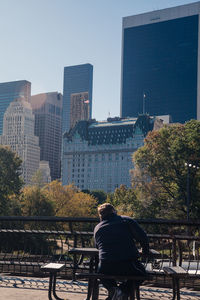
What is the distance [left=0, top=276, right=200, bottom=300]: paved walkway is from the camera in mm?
7984

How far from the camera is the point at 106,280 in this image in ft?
20.8

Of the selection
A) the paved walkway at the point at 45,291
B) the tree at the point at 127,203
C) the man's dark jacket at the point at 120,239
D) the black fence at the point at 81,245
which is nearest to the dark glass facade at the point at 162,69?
the tree at the point at 127,203

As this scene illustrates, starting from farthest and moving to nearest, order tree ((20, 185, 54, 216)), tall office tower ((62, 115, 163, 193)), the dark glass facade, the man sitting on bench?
the dark glass facade → tall office tower ((62, 115, 163, 193)) → tree ((20, 185, 54, 216)) → the man sitting on bench

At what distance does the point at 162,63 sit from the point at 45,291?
189m

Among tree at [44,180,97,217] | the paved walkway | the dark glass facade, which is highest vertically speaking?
the dark glass facade

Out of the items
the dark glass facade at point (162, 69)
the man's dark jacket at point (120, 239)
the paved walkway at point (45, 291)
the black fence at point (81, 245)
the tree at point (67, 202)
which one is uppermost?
the dark glass facade at point (162, 69)

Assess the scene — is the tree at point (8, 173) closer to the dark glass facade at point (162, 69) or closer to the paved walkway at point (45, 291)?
the paved walkway at point (45, 291)

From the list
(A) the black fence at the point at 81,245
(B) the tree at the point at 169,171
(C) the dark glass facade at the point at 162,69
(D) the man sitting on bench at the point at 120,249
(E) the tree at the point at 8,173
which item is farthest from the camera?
(C) the dark glass facade at the point at 162,69

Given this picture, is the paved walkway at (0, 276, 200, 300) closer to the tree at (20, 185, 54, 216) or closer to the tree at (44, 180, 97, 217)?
the tree at (20, 185, 54, 216)

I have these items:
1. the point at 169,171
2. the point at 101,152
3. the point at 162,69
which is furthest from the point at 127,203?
the point at 162,69

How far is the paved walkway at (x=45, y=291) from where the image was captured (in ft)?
26.2

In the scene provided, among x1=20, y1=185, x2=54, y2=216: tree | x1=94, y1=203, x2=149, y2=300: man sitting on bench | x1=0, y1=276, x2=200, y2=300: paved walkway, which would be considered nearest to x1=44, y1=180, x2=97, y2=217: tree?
x1=20, y1=185, x2=54, y2=216: tree

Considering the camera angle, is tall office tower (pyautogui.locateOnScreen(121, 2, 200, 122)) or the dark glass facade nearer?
tall office tower (pyautogui.locateOnScreen(121, 2, 200, 122))

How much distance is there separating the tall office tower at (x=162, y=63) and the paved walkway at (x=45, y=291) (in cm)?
17670
